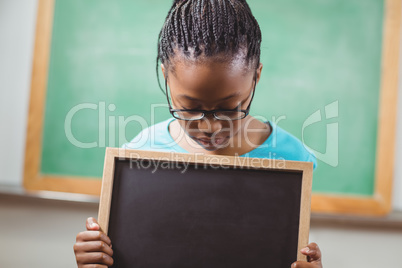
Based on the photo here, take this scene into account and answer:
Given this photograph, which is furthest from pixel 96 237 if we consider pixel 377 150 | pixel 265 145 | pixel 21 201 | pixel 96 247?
pixel 377 150

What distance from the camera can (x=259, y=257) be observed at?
2.13 ft

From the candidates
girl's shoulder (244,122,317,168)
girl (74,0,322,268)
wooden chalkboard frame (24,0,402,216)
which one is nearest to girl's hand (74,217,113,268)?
girl (74,0,322,268)

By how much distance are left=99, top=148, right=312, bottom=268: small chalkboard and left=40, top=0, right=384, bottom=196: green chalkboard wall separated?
0.51 meters

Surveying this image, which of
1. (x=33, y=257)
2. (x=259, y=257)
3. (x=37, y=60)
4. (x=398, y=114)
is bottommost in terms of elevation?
(x=33, y=257)

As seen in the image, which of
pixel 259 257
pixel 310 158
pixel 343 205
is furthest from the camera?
pixel 343 205

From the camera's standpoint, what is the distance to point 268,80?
1180 millimetres

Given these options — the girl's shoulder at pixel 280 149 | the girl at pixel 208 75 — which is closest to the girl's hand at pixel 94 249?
the girl at pixel 208 75

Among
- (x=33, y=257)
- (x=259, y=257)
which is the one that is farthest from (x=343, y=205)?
(x=33, y=257)

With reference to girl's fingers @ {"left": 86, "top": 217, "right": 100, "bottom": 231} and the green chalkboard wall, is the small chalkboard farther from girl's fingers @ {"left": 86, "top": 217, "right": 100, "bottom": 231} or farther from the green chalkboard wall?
the green chalkboard wall

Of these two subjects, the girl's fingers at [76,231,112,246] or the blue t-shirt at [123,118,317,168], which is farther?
the blue t-shirt at [123,118,317,168]

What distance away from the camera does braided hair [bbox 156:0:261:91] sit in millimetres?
695

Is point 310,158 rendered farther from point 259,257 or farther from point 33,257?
point 33,257

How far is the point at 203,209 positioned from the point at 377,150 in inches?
29.8

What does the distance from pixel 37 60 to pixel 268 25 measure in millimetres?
791
